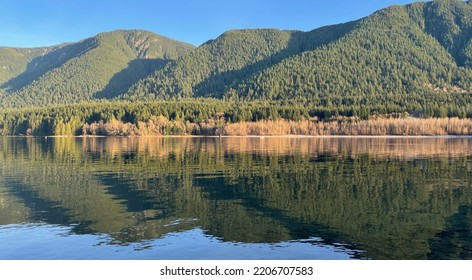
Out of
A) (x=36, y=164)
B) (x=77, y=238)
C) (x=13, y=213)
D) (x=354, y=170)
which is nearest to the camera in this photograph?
(x=77, y=238)

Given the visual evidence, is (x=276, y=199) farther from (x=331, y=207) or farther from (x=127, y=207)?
(x=127, y=207)

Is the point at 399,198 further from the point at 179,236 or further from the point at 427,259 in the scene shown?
the point at 179,236

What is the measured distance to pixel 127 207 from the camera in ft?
153

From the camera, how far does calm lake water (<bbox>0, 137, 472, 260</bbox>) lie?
32.2 m

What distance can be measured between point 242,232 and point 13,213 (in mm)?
23876

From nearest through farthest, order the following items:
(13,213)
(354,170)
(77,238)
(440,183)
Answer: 1. (77,238)
2. (13,213)
3. (440,183)
4. (354,170)

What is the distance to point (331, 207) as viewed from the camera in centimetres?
4575

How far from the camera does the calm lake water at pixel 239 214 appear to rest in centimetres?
3222

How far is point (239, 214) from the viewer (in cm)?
4322

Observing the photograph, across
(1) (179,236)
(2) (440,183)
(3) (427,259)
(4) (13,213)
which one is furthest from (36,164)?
(3) (427,259)

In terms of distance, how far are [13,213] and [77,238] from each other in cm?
1342
